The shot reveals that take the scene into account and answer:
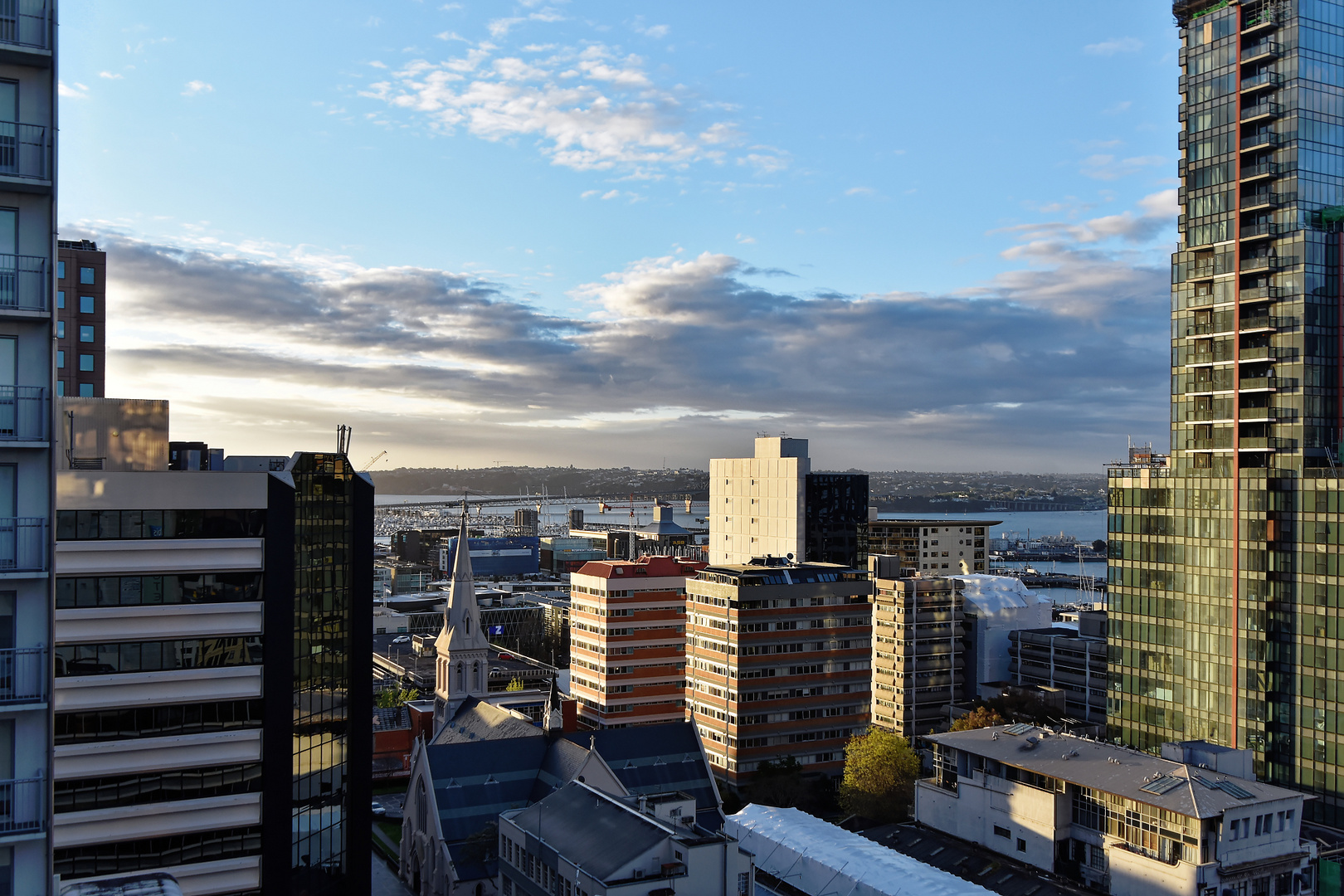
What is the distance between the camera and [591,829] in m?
53.4

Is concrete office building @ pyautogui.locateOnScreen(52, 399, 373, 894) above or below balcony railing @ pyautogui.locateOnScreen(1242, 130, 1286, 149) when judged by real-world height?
below

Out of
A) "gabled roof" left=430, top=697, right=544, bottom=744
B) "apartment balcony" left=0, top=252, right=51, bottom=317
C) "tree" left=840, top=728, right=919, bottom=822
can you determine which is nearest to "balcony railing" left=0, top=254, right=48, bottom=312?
"apartment balcony" left=0, top=252, right=51, bottom=317

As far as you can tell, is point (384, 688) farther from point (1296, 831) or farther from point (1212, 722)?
point (1296, 831)

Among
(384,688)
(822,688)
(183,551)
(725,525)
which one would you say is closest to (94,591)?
(183,551)

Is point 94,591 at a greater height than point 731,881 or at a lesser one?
greater

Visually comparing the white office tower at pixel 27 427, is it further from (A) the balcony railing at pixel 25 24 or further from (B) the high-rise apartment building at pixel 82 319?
(B) the high-rise apartment building at pixel 82 319

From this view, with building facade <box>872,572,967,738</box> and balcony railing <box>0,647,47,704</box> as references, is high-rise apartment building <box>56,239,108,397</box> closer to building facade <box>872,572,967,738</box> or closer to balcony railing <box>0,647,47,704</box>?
balcony railing <box>0,647,47,704</box>

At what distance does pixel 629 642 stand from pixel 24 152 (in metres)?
94.5

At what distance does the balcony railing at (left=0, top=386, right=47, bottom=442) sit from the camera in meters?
17.0

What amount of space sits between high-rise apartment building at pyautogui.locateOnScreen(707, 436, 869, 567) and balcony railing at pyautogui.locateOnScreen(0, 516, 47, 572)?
14727 centimetres

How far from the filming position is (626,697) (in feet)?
352

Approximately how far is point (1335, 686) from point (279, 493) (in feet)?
239

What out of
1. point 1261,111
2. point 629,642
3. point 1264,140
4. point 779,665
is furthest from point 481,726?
point 1261,111

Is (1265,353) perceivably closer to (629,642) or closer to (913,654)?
(913,654)
